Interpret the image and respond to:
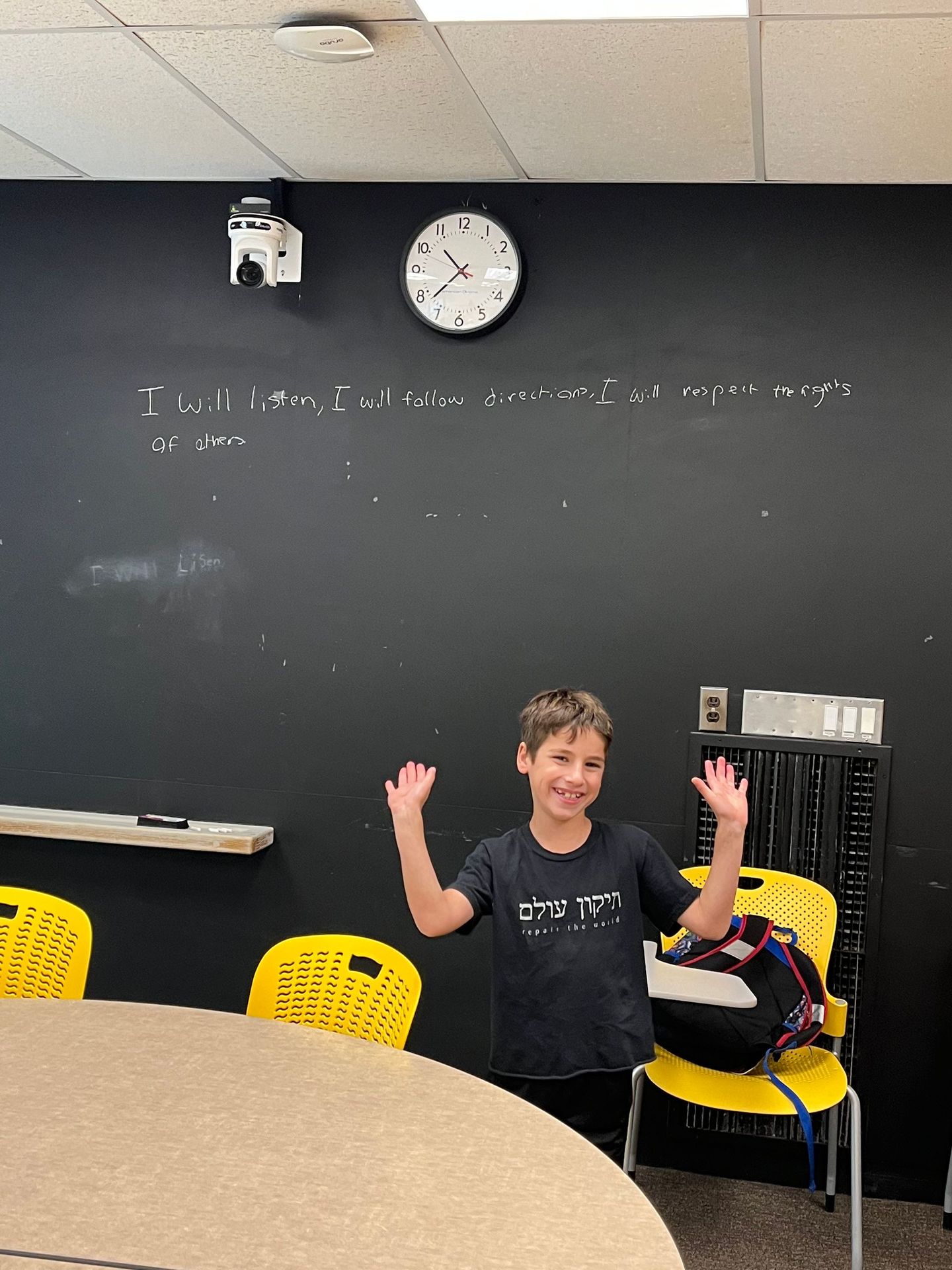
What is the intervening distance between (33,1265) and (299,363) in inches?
111

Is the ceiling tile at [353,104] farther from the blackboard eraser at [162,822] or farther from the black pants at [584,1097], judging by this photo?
the black pants at [584,1097]

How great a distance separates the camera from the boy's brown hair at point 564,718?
2.50 metres

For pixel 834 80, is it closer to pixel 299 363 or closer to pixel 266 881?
pixel 299 363

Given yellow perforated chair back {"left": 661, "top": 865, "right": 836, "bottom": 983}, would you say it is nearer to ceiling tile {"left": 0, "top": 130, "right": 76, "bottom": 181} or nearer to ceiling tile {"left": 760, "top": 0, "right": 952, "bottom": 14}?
ceiling tile {"left": 760, "top": 0, "right": 952, "bottom": 14}

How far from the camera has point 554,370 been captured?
3.61 meters

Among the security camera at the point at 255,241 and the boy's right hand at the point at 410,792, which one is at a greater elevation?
the security camera at the point at 255,241

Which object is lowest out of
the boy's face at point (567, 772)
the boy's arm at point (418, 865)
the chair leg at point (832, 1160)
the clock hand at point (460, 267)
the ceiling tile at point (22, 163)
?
the chair leg at point (832, 1160)

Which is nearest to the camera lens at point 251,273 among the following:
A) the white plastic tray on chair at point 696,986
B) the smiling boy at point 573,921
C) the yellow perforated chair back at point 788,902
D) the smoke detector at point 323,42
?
the smoke detector at point 323,42

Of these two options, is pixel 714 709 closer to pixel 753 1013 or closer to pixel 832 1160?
pixel 753 1013

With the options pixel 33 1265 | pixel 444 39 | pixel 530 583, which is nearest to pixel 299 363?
pixel 530 583

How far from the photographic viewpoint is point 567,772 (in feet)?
8.08

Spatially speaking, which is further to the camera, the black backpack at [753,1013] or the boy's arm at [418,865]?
the black backpack at [753,1013]

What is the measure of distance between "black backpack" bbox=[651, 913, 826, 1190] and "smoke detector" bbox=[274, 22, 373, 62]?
7.18 feet

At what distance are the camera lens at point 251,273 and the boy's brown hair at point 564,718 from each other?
1.73m
